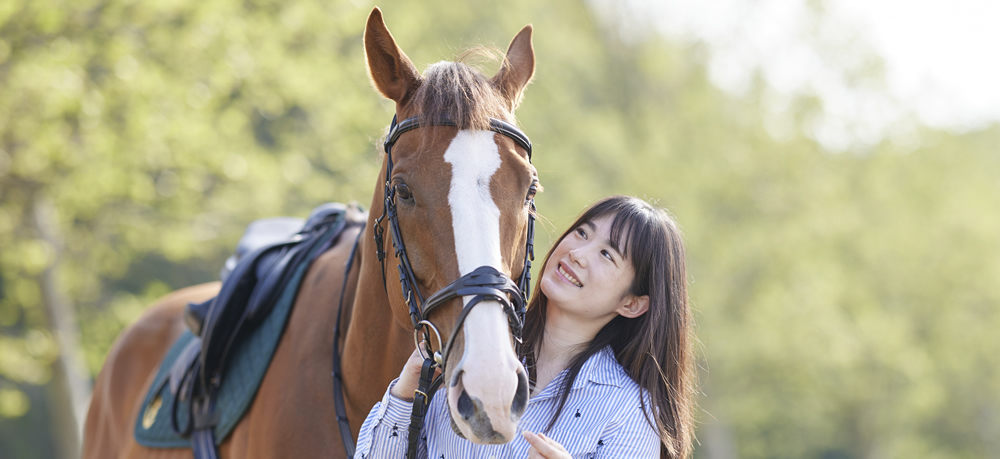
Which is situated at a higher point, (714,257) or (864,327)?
(714,257)

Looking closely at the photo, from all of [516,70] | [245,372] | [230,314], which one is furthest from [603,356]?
[230,314]

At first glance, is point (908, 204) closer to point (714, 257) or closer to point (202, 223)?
point (714, 257)

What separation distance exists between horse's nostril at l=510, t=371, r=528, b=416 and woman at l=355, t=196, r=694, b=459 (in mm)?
335

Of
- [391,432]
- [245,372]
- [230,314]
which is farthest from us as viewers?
[230,314]

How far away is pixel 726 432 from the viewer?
14.4 meters

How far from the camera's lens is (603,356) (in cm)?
208

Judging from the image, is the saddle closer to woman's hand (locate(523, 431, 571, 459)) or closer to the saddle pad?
the saddle pad

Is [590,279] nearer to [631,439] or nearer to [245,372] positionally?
[631,439]

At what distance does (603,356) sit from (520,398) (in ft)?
1.90

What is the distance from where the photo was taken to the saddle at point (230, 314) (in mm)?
2783

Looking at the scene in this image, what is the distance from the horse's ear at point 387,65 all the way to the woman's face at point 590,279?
2.30ft

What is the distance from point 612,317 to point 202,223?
23.0 ft

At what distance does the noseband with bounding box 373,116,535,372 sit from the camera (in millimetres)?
1619

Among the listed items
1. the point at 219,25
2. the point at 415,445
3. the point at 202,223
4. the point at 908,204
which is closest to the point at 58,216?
the point at 202,223
